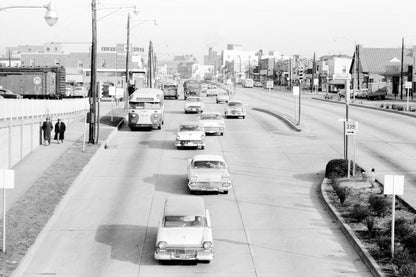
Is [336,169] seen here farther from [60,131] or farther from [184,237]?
[60,131]

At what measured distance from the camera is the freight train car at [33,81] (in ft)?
199

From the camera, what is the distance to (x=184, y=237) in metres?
19.3

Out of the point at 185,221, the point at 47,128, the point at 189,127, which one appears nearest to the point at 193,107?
the point at 189,127

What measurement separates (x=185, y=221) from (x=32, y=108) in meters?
21.6

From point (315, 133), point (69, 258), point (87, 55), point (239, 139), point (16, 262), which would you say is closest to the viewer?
point (16, 262)

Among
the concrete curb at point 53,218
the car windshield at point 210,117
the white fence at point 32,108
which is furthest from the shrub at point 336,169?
the car windshield at point 210,117

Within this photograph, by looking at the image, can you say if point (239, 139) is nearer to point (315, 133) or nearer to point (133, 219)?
point (315, 133)

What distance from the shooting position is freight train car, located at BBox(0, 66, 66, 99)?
2387 inches

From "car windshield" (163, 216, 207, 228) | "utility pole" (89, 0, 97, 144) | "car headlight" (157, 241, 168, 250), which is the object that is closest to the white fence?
A: "utility pole" (89, 0, 97, 144)

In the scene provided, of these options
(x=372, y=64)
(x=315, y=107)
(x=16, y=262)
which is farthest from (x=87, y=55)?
(x=16, y=262)

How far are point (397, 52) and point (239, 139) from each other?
92.9m

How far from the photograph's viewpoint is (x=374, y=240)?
21359 mm

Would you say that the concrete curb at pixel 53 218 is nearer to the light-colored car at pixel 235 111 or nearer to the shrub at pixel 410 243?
the shrub at pixel 410 243

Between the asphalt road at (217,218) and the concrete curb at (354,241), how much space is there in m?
0.21
